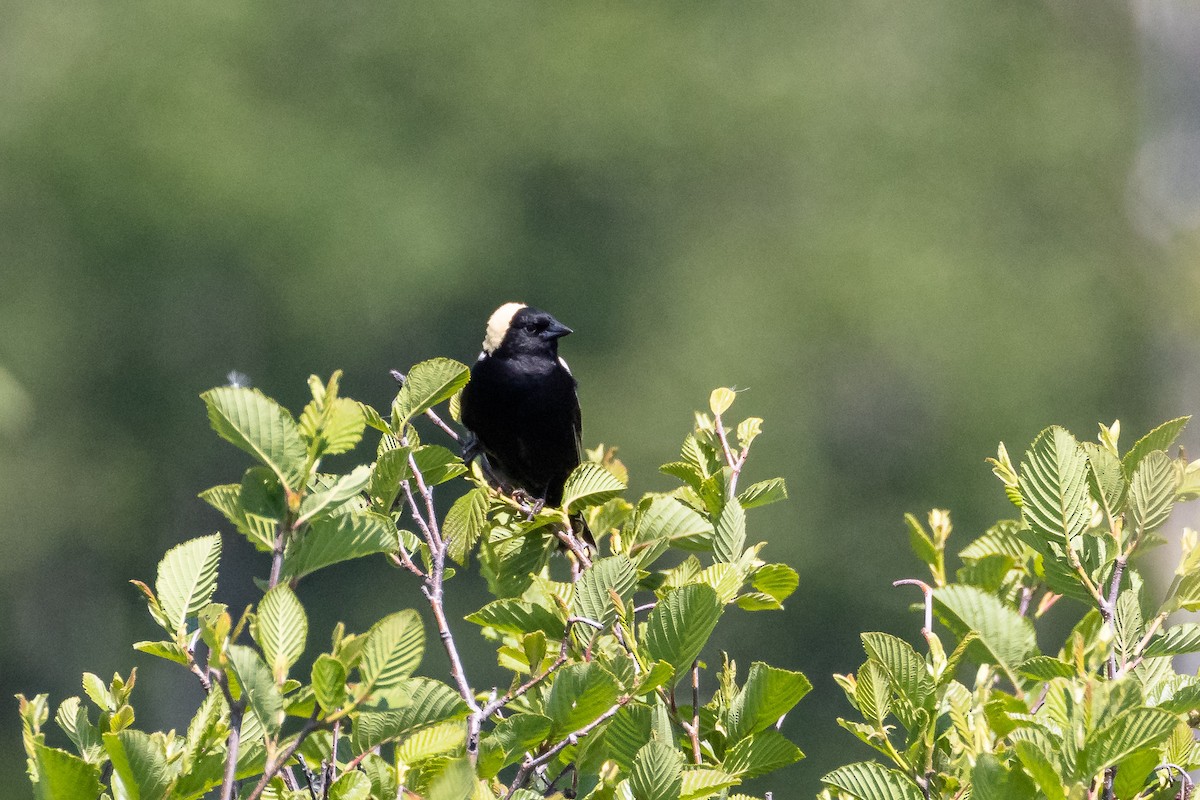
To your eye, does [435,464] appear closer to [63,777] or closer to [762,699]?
[762,699]

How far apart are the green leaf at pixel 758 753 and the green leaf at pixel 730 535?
10.9 inches

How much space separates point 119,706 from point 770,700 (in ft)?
2.55

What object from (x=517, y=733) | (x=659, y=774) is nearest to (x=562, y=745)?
(x=517, y=733)

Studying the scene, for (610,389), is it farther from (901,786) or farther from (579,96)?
(901,786)

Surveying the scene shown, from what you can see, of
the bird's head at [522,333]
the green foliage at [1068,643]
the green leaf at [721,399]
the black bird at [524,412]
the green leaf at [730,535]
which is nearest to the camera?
the green foliage at [1068,643]

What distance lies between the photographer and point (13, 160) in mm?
25047

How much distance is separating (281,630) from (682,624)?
0.48 meters

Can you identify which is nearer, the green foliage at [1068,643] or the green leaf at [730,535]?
the green foliage at [1068,643]

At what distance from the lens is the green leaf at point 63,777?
160 cm

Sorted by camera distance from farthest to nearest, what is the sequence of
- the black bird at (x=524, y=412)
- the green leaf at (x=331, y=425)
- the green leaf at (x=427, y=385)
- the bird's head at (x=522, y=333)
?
the bird's head at (x=522, y=333), the black bird at (x=524, y=412), the green leaf at (x=427, y=385), the green leaf at (x=331, y=425)

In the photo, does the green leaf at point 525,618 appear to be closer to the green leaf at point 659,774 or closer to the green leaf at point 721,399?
the green leaf at point 659,774

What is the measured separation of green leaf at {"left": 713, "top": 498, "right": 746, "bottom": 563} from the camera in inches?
85.6

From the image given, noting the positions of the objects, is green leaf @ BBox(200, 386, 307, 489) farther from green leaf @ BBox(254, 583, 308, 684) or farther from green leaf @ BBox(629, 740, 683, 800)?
green leaf @ BBox(629, 740, 683, 800)

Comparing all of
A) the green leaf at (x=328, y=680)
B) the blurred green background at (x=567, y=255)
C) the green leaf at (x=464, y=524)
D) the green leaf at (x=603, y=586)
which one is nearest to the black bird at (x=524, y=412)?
the green leaf at (x=464, y=524)
